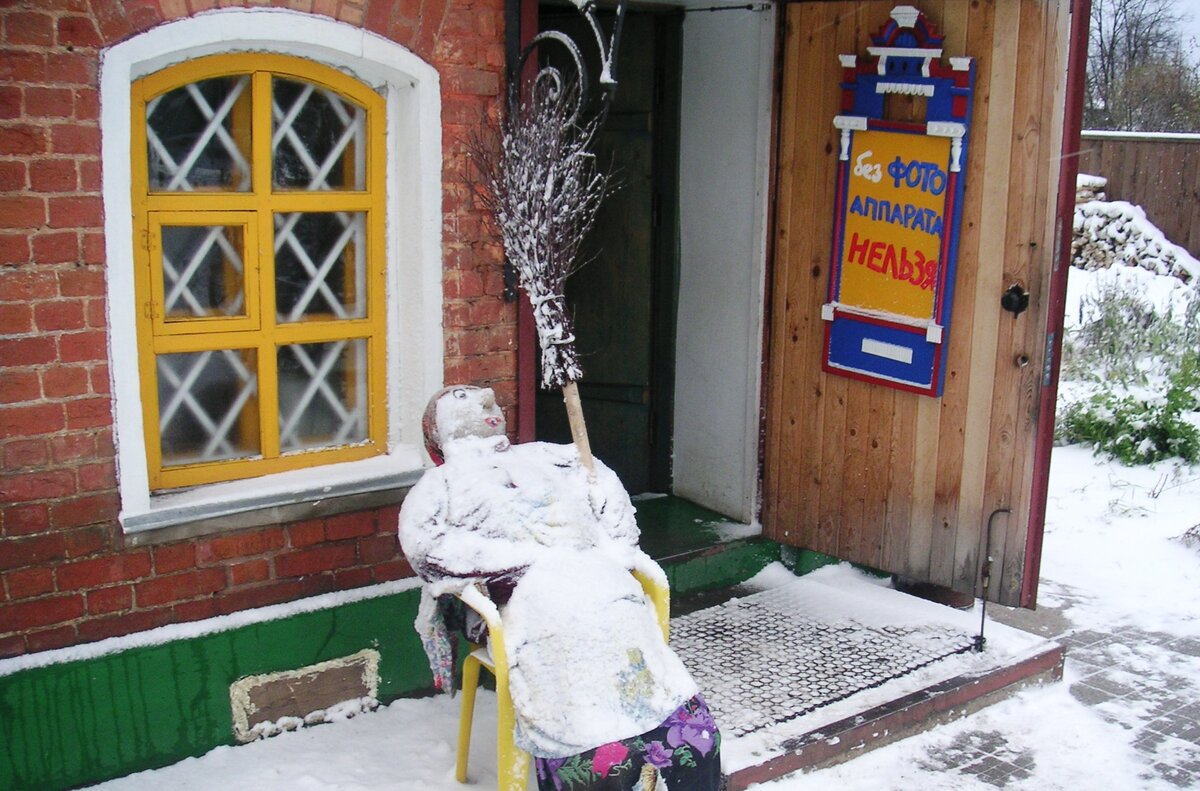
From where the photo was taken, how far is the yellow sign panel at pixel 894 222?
190 inches

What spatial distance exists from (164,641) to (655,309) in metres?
3.11

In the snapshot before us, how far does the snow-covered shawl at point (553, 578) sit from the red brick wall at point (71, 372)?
2.97 ft

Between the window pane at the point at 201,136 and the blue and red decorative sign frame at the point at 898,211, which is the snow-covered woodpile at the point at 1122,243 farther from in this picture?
the window pane at the point at 201,136

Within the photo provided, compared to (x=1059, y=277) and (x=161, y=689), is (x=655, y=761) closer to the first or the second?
(x=161, y=689)

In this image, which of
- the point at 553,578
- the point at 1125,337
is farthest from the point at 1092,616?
the point at 1125,337

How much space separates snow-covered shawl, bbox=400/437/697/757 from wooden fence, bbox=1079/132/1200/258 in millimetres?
11931

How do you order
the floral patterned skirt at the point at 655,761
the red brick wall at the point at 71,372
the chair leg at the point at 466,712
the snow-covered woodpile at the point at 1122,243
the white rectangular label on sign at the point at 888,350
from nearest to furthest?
the floral patterned skirt at the point at 655,761
the red brick wall at the point at 71,372
the chair leg at the point at 466,712
the white rectangular label on sign at the point at 888,350
the snow-covered woodpile at the point at 1122,243

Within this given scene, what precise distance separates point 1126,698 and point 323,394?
3.46 metres

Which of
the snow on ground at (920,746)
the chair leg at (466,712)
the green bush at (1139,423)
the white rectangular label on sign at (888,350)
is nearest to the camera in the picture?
the chair leg at (466,712)

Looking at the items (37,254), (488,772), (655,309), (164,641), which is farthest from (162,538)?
(655,309)

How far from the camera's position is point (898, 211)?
494cm

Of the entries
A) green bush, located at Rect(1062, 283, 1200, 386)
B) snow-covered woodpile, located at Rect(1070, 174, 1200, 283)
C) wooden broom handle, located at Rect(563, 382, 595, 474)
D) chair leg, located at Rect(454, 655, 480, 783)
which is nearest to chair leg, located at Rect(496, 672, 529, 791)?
chair leg, located at Rect(454, 655, 480, 783)

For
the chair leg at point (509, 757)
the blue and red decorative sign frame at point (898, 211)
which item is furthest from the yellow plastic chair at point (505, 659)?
the blue and red decorative sign frame at point (898, 211)

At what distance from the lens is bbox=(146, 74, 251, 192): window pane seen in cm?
399
